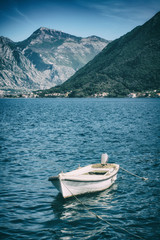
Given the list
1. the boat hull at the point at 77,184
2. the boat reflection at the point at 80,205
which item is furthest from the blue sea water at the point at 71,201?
the boat hull at the point at 77,184

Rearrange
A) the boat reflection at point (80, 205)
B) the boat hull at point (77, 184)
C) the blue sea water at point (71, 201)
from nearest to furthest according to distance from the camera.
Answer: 1. the blue sea water at point (71, 201)
2. the boat reflection at point (80, 205)
3. the boat hull at point (77, 184)

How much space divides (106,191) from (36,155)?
12.0m

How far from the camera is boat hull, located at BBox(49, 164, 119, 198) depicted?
13336 millimetres

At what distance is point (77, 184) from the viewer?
14008mm

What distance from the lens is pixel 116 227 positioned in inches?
462

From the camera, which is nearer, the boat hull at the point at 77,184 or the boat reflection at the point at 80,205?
the boat reflection at the point at 80,205

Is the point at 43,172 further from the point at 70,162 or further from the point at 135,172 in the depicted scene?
the point at 135,172

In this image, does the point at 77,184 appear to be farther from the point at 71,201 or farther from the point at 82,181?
the point at 71,201

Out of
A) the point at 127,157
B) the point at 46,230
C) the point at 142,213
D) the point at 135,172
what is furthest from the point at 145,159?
the point at 46,230

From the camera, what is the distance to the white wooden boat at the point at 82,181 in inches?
528

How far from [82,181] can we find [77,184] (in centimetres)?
36

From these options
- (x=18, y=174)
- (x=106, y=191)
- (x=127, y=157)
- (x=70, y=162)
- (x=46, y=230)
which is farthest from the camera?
(x=127, y=157)

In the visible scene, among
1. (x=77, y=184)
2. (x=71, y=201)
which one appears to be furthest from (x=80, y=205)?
(x=77, y=184)

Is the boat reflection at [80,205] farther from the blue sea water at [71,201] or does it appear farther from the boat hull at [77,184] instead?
the boat hull at [77,184]
